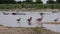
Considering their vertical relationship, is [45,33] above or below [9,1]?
above

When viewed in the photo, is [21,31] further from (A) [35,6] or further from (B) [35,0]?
(B) [35,0]

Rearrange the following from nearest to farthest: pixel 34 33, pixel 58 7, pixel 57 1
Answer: pixel 34 33 < pixel 58 7 < pixel 57 1

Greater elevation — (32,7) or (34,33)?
(34,33)

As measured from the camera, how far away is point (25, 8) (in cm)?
3077

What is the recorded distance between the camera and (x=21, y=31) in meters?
11.3

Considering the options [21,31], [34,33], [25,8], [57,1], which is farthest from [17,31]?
[57,1]

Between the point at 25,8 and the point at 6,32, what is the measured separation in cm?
1979

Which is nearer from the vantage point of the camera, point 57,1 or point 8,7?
point 8,7

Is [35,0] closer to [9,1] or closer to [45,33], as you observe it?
[9,1]

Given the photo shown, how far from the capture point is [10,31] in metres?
11.2

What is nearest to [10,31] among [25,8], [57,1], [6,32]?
[6,32]

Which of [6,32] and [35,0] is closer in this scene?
[6,32]

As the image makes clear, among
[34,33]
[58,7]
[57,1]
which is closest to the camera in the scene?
[34,33]

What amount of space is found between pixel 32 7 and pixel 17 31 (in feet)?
64.9
